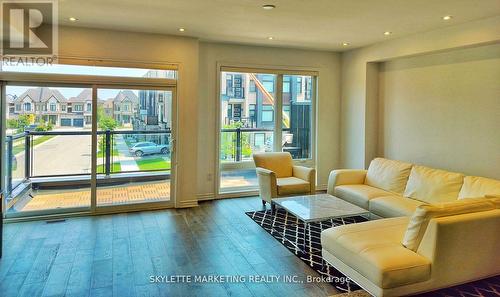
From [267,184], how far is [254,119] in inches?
62.8

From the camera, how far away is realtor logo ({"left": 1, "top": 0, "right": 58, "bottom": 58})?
3.66 metres

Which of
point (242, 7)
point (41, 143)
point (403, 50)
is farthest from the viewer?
point (403, 50)

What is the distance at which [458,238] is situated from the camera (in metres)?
2.66

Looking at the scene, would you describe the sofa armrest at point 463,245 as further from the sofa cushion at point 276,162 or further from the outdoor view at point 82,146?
the outdoor view at point 82,146

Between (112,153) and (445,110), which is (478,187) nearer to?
(445,110)

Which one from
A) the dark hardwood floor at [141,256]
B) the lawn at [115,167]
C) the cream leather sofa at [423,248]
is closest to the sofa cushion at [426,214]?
the cream leather sofa at [423,248]

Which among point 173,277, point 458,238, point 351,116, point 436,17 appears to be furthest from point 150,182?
point 436,17

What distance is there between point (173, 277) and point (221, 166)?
3083mm

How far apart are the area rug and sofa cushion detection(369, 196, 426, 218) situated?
502 mm

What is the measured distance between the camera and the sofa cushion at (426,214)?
104 inches

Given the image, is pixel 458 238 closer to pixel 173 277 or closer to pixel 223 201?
pixel 173 277

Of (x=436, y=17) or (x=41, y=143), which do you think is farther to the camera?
(x=41, y=143)

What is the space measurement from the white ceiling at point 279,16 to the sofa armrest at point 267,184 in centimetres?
207

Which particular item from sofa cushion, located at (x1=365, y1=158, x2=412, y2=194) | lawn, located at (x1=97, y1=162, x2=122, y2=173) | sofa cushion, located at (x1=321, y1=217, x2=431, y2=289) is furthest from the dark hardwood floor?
sofa cushion, located at (x1=365, y1=158, x2=412, y2=194)
